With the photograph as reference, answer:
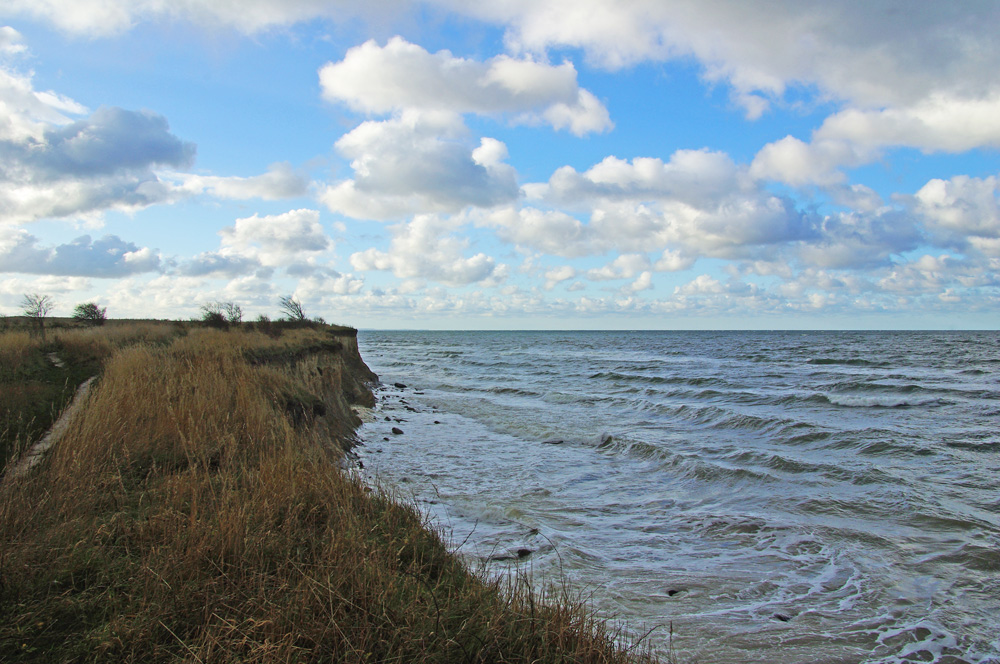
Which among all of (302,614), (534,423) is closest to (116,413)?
(302,614)

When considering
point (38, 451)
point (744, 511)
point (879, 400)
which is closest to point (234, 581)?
point (38, 451)

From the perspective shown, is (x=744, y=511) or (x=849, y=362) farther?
(x=849, y=362)

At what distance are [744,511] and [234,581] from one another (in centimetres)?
832

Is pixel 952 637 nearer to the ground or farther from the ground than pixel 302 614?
nearer to the ground

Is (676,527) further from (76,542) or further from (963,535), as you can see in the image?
(76,542)

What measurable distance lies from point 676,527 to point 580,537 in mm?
1733

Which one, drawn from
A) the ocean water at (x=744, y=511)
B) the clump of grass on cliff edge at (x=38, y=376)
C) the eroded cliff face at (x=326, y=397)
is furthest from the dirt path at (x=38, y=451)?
the ocean water at (x=744, y=511)

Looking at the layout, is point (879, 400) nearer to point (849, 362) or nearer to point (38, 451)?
point (849, 362)

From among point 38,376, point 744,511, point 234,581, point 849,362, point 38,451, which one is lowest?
point 744,511

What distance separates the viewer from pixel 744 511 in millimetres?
8992

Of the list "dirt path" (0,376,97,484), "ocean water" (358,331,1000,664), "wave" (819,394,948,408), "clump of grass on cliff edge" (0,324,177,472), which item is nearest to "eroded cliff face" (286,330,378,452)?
"ocean water" (358,331,1000,664)

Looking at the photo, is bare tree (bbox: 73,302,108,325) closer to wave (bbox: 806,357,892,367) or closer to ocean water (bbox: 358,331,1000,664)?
ocean water (bbox: 358,331,1000,664)

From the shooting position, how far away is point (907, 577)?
21.0 feet

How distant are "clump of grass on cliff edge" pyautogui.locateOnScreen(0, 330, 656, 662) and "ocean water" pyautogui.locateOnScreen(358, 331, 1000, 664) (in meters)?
0.68
